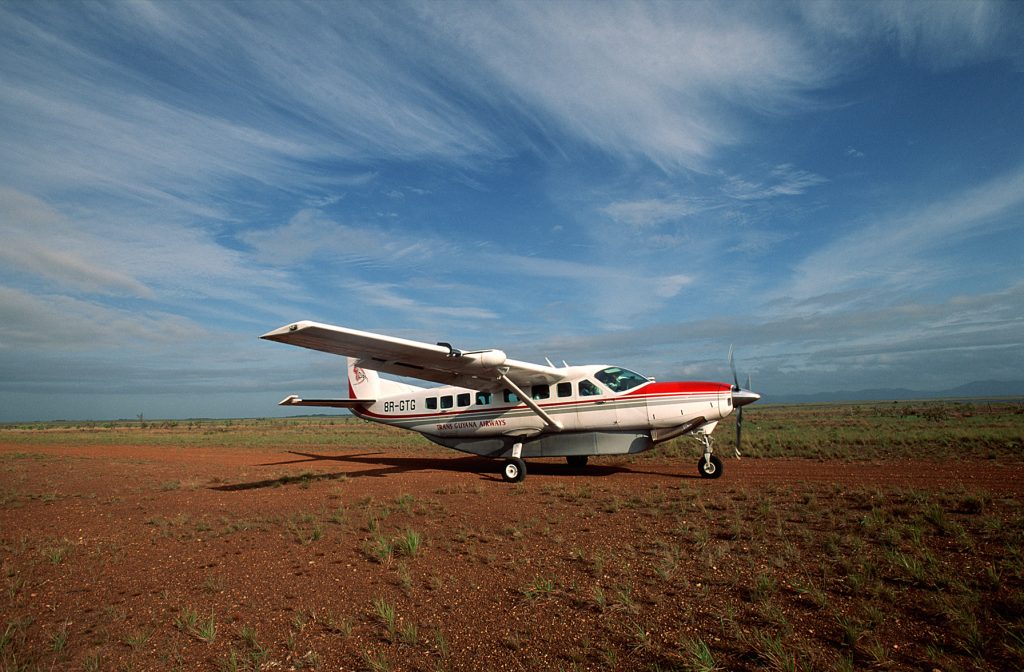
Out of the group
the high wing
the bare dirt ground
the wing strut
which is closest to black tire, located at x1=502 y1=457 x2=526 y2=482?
the wing strut

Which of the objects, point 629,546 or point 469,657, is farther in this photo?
point 629,546

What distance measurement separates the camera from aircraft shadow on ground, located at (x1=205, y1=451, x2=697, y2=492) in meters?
14.9

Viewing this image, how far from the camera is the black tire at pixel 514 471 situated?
14453mm

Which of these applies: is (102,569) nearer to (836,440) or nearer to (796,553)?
(796,553)

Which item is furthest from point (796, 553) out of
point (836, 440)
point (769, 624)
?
point (836, 440)

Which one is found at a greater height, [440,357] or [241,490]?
[440,357]

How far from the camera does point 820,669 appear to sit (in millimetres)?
3820

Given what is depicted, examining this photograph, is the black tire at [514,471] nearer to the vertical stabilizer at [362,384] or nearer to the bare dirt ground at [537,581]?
the bare dirt ground at [537,581]

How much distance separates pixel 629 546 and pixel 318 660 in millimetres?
4195

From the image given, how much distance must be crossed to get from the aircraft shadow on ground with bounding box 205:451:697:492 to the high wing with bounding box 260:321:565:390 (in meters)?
3.35

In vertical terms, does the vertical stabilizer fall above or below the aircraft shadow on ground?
above

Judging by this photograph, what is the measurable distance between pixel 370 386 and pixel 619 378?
10972 millimetres

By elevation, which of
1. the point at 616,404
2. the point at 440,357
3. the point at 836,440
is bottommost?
the point at 836,440

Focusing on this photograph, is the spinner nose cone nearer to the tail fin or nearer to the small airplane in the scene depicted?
the small airplane
